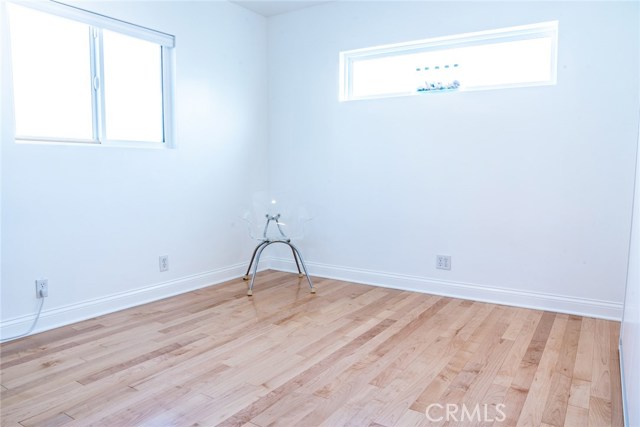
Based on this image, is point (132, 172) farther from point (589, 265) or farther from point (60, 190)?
point (589, 265)

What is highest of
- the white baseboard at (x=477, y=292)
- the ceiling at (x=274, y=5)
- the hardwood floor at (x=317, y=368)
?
the ceiling at (x=274, y=5)

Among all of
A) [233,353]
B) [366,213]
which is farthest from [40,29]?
[366,213]

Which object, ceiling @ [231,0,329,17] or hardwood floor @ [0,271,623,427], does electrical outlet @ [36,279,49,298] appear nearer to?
hardwood floor @ [0,271,623,427]

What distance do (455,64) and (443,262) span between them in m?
1.61

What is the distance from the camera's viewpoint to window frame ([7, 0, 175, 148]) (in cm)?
280

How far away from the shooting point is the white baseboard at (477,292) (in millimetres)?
3098

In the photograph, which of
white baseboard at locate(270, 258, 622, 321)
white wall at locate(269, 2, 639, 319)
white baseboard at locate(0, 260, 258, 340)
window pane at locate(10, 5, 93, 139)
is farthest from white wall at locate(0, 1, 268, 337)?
white baseboard at locate(270, 258, 622, 321)

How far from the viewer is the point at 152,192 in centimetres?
343

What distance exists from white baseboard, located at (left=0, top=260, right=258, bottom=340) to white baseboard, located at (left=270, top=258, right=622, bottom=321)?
35.2 inches

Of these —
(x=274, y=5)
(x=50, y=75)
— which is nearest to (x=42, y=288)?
(x=50, y=75)

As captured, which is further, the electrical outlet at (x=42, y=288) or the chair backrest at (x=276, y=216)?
the chair backrest at (x=276, y=216)

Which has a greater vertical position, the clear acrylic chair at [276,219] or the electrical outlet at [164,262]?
the clear acrylic chair at [276,219]

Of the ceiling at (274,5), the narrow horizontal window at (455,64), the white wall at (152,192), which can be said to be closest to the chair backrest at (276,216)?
the white wall at (152,192)

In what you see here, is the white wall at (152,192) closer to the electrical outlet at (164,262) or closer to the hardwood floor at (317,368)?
the electrical outlet at (164,262)
